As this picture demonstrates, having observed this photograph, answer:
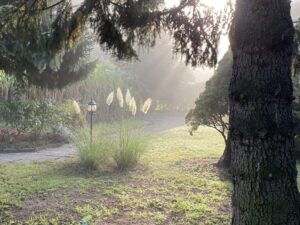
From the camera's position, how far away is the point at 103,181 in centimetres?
587

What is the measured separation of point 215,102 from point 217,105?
0.08m

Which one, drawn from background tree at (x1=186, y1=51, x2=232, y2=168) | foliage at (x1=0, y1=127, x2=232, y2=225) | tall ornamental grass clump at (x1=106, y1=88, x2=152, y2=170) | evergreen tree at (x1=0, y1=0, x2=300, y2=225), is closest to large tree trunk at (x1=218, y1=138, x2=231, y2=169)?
background tree at (x1=186, y1=51, x2=232, y2=168)

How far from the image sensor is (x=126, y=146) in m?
6.84

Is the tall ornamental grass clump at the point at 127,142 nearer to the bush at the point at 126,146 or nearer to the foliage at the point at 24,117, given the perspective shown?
the bush at the point at 126,146

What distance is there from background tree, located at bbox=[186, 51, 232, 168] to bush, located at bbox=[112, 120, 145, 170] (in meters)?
1.34

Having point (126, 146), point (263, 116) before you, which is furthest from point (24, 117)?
point (263, 116)

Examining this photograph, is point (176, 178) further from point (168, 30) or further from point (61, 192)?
point (168, 30)

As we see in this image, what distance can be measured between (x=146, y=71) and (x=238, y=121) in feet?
67.1

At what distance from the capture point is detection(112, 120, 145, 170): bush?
682cm

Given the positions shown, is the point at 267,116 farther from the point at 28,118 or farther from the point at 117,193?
the point at 28,118

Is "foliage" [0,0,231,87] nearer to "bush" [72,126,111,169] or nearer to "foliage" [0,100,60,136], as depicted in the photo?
"bush" [72,126,111,169]

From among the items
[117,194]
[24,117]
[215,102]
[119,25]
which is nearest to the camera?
[119,25]

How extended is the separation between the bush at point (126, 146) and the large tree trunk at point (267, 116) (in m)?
4.74

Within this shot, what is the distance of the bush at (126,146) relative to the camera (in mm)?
6820
